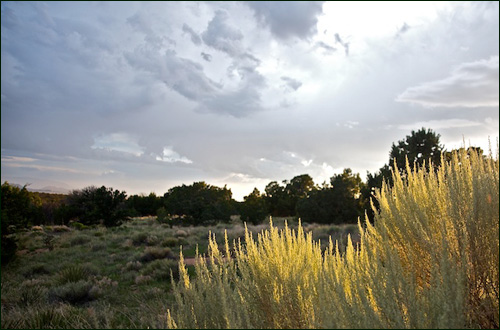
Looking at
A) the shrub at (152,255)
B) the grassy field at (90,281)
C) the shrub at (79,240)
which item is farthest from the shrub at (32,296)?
the shrub at (79,240)

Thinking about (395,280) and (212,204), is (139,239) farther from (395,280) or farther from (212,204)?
(395,280)

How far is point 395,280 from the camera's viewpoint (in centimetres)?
312

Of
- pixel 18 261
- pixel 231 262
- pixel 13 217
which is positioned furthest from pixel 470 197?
pixel 13 217

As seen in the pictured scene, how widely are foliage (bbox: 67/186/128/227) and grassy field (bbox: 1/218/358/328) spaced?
843cm

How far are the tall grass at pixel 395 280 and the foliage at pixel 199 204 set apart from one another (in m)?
31.8

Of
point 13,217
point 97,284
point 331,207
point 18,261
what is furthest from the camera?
point 331,207

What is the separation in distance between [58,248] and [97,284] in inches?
362

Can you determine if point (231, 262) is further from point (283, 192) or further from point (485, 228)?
point (283, 192)

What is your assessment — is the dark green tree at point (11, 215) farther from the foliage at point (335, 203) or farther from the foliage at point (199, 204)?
the foliage at point (335, 203)

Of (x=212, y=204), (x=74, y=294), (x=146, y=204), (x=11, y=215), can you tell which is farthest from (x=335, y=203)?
(x=146, y=204)

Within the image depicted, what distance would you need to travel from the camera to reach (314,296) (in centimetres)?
349

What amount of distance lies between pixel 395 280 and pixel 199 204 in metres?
33.9

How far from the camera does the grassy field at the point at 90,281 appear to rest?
7.62 metres

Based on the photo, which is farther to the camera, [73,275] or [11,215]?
[11,215]
